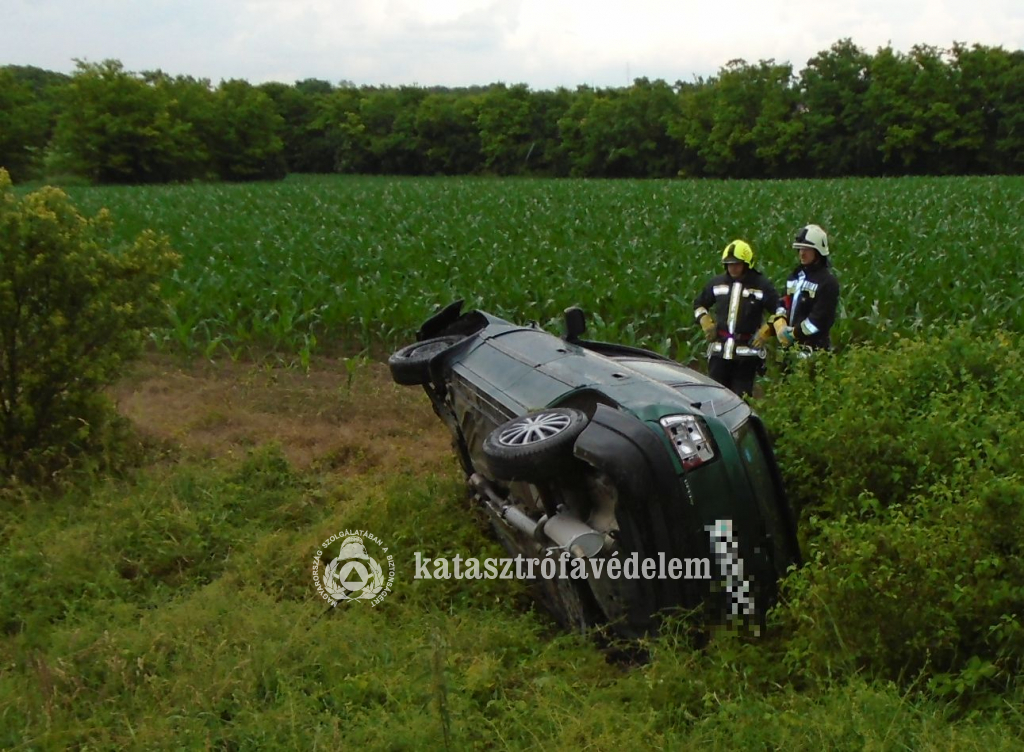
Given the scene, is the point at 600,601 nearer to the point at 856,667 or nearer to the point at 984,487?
the point at 856,667

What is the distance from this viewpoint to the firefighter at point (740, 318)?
6922mm

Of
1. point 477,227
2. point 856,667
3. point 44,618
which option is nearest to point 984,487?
point 856,667

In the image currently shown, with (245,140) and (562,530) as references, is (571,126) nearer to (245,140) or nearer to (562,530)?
(245,140)

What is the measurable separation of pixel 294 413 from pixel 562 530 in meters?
5.21

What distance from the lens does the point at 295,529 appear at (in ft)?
18.9

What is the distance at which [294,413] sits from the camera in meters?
8.38

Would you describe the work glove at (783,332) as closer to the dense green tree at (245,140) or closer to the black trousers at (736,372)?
the black trousers at (736,372)

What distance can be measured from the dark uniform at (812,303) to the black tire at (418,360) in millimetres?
2616

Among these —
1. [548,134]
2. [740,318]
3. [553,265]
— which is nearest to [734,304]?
[740,318]

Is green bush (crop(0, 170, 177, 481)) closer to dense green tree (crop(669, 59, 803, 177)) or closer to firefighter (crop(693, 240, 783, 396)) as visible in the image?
firefighter (crop(693, 240, 783, 396))

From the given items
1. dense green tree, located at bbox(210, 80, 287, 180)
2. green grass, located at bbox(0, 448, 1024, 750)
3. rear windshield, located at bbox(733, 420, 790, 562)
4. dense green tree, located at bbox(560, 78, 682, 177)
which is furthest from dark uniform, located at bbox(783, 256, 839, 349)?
dense green tree, located at bbox(210, 80, 287, 180)

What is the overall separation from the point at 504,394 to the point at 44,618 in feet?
8.57

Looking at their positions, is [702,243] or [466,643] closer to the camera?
[466,643]

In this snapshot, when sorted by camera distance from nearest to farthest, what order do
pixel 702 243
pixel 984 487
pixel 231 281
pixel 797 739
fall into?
pixel 797 739 < pixel 984 487 < pixel 231 281 < pixel 702 243
